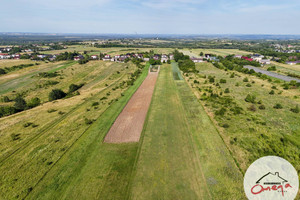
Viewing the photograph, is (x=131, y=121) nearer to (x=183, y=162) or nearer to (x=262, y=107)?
(x=183, y=162)

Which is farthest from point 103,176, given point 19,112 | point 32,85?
point 32,85

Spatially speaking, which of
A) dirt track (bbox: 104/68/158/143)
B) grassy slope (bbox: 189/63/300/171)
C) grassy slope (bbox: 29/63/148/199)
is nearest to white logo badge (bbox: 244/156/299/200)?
grassy slope (bbox: 189/63/300/171)

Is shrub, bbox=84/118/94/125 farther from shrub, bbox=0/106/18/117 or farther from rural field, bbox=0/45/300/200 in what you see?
shrub, bbox=0/106/18/117

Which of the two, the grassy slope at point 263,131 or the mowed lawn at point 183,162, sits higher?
the grassy slope at point 263,131

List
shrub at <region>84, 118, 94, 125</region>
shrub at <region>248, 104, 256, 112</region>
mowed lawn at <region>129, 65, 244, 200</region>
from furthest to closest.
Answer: shrub at <region>248, 104, 256, 112</region>
shrub at <region>84, 118, 94, 125</region>
mowed lawn at <region>129, 65, 244, 200</region>

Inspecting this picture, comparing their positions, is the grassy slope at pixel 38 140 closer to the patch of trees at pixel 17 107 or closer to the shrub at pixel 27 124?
the shrub at pixel 27 124

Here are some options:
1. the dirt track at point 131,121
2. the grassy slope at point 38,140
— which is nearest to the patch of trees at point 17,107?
the grassy slope at point 38,140
